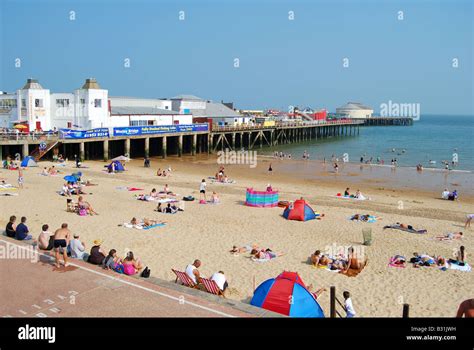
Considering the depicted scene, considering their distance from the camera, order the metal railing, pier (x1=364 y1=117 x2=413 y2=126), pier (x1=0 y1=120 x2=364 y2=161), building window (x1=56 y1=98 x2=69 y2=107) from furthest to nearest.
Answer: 1. pier (x1=364 y1=117 x2=413 y2=126)
2. building window (x1=56 y1=98 x2=69 y2=107)
3. pier (x1=0 y1=120 x2=364 y2=161)
4. the metal railing

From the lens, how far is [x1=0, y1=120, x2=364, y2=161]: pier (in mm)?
28875

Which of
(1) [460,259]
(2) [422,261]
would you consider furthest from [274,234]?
(1) [460,259]

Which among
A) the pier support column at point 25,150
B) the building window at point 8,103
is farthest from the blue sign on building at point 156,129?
the building window at point 8,103

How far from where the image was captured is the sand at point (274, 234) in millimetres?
8992

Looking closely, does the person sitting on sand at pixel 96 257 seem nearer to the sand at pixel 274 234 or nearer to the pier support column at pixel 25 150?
the sand at pixel 274 234

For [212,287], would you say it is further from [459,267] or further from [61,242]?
[459,267]

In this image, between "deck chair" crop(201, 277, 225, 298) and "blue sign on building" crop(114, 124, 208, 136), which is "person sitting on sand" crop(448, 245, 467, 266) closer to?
"deck chair" crop(201, 277, 225, 298)

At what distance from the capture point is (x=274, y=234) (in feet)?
42.8

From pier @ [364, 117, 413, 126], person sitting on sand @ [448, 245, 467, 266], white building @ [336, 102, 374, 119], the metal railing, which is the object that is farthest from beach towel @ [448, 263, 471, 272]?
white building @ [336, 102, 374, 119]

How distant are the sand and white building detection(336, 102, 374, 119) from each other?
106196mm

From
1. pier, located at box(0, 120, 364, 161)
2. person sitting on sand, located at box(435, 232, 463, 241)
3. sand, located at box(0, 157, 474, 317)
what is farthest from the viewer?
pier, located at box(0, 120, 364, 161)

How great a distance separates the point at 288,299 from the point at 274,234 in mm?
5743

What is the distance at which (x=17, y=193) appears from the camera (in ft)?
58.2
